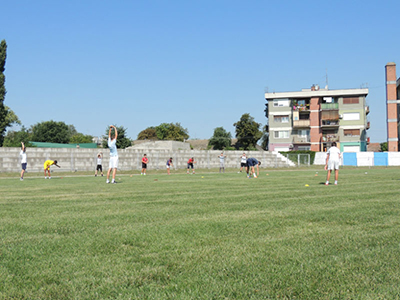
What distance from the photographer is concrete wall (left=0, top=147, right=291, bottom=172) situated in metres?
35.3

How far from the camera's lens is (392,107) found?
2554 inches

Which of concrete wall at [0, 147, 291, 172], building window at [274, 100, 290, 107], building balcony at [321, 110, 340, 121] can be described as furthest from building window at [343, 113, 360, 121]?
concrete wall at [0, 147, 291, 172]

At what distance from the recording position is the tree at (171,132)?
343 feet

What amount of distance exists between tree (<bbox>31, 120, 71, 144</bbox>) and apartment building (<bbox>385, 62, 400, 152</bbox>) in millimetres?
65500

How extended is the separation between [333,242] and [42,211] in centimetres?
527

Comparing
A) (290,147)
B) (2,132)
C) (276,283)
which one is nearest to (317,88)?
(290,147)

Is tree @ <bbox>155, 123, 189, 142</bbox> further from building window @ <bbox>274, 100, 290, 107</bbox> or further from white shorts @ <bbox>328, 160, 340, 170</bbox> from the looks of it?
white shorts @ <bbox>328, 160, 340, 170</bbox>

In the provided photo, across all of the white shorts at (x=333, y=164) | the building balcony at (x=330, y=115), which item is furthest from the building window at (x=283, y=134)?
the white shorts at (x=333, y=164)

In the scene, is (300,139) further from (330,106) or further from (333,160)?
(333,160)

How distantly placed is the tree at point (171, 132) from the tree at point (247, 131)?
75.4 ft

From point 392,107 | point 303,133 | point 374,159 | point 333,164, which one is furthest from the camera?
point 303,133

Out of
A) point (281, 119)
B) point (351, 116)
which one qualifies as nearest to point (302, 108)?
point (281, 119)

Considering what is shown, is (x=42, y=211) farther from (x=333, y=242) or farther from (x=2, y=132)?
(x=2, y=132)

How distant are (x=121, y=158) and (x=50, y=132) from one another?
49985 millimetres
